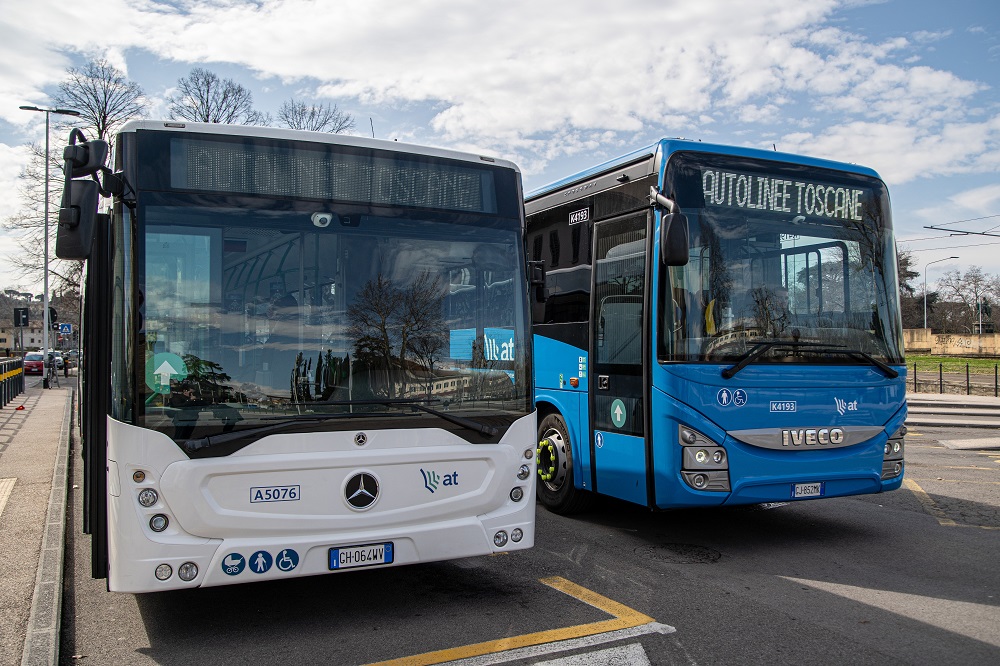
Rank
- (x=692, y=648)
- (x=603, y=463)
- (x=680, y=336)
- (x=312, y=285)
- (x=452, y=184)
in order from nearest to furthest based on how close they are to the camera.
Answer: (x=692, y=648), (x=312, y=285), (x=452, y=184), (x=680, y=336), (x=603, y=463)

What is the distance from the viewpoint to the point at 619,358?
7.53m

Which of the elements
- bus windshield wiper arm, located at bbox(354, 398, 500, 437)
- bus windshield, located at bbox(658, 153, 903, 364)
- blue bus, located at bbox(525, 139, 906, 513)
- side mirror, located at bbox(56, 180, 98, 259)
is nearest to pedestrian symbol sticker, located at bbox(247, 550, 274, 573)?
bus windshield wiper arm, located at bbox(354, 398, 500, 437)

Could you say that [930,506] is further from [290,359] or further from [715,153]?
[290,359]

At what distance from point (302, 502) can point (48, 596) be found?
1.98m

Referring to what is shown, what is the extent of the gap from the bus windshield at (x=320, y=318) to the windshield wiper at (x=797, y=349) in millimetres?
2023

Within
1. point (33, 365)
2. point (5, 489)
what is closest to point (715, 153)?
point (5, 489)

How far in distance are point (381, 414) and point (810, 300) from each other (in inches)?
155

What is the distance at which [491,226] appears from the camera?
574 centimetres

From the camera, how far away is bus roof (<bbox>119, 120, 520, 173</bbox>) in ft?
16.2

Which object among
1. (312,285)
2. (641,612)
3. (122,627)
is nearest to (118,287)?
(312,285)

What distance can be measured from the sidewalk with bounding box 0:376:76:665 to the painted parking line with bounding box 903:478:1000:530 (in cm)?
756

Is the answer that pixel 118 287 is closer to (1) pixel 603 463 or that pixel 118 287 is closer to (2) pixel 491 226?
(2) pixel 491 226

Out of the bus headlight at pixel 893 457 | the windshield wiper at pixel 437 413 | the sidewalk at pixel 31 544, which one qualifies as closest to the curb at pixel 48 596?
the sidewalk at pixel 31 544

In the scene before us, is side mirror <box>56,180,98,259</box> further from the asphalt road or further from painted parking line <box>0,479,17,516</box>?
painted parking line <box>0,479,17,516</box>
